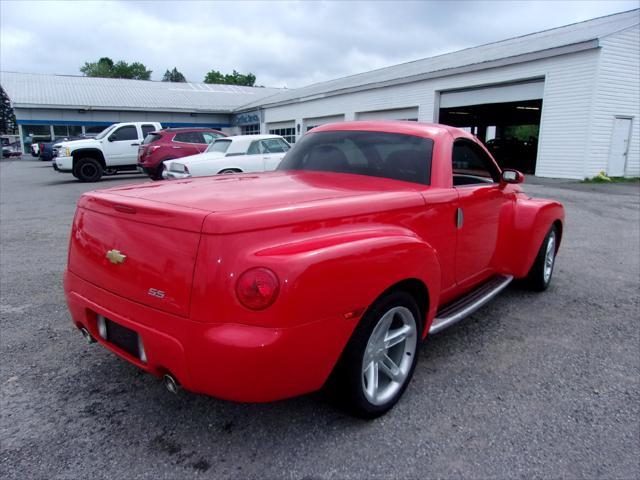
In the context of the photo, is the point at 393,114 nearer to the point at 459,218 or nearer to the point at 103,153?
the point at 103,153

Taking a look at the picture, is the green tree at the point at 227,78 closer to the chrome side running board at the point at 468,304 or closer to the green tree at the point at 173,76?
the green tree at the point at 173,76

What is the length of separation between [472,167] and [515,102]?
730 inches

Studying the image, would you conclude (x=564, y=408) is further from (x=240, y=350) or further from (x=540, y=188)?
(x=540, y=188)

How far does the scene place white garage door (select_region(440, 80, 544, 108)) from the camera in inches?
682

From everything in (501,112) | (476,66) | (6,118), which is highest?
(6,118)

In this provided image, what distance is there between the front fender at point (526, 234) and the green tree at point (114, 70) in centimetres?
10474

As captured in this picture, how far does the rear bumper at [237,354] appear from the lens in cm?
195

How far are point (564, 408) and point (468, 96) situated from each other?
19.1 m

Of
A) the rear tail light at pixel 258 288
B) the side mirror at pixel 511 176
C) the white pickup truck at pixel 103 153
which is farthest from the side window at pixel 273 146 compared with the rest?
the rear tail light at pixel 258 288

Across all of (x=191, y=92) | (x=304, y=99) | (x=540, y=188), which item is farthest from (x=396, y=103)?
(x=191, y=92)

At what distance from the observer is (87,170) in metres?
16.7

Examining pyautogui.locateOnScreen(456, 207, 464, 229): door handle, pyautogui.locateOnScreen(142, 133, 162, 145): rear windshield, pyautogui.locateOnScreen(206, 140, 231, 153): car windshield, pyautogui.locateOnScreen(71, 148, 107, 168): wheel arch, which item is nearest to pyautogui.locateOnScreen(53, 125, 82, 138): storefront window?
pyautogui.locateOnScreen(71, 148, 107, 168): wheel arch

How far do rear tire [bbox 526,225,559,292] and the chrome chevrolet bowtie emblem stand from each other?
3.74 meters

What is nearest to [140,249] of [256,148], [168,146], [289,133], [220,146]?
[256,148]
